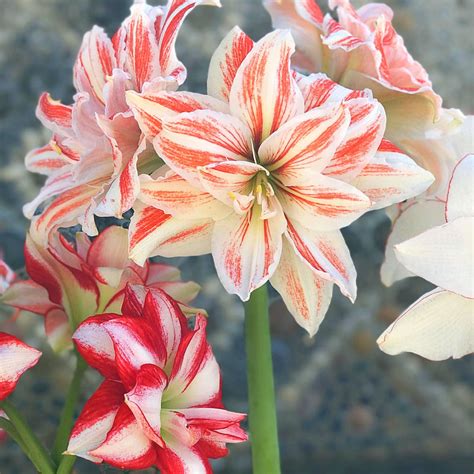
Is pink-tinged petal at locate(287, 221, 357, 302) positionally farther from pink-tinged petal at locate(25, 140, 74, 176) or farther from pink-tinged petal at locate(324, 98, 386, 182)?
pink-tinged petal at locate(25, 140, 74, 176)

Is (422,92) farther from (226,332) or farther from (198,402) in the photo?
(226,332)

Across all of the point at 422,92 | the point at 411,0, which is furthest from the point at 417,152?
the point at 411,0

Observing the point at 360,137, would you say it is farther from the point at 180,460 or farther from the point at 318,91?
the point at 180,460

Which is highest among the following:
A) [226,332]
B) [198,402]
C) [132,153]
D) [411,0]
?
[411,0]

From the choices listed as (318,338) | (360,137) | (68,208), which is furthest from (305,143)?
(318,338)

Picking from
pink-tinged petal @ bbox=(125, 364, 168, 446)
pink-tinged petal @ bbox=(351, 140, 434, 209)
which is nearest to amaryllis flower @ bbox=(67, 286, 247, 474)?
pink-tinged petal @ bbox=(125, 364, 168, 446)

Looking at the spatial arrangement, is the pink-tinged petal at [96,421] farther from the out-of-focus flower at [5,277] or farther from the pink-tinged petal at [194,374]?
the out-of-focus flower at [5,277]
